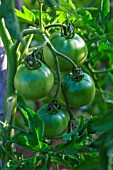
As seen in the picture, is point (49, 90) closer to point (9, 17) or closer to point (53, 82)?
point (53, 82)

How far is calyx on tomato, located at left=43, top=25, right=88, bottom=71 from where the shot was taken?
1.13m

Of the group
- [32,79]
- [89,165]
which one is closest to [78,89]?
[32,79]

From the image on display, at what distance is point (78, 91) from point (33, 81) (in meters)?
0.14

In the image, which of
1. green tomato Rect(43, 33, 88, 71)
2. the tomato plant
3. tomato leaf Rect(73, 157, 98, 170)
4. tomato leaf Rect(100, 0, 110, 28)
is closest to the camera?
tomato leaf Rect(73, 157, 98, 170)

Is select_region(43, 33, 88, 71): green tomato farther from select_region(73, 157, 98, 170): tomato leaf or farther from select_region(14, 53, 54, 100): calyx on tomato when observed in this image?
select_region(73, 157, 98, 170): tomato leaf

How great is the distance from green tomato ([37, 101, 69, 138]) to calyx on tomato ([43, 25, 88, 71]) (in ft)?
0.35

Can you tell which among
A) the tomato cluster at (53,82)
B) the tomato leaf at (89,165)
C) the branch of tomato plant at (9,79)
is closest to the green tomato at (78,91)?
the tomato cluster at (53,82)

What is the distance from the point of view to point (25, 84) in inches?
42.5

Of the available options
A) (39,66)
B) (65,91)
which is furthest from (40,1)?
(65,91)

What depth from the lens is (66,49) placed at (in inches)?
44.9

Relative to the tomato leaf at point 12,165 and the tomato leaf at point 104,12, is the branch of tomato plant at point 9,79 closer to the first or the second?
the tomato leaf at point 12,165

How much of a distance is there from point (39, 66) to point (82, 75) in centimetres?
15

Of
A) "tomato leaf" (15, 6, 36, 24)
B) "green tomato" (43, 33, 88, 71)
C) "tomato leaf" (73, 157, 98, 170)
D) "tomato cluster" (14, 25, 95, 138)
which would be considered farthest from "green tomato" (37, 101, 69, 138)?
"tomato leaf" (73, 157, 98, 170)

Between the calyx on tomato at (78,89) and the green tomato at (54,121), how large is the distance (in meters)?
0.04
